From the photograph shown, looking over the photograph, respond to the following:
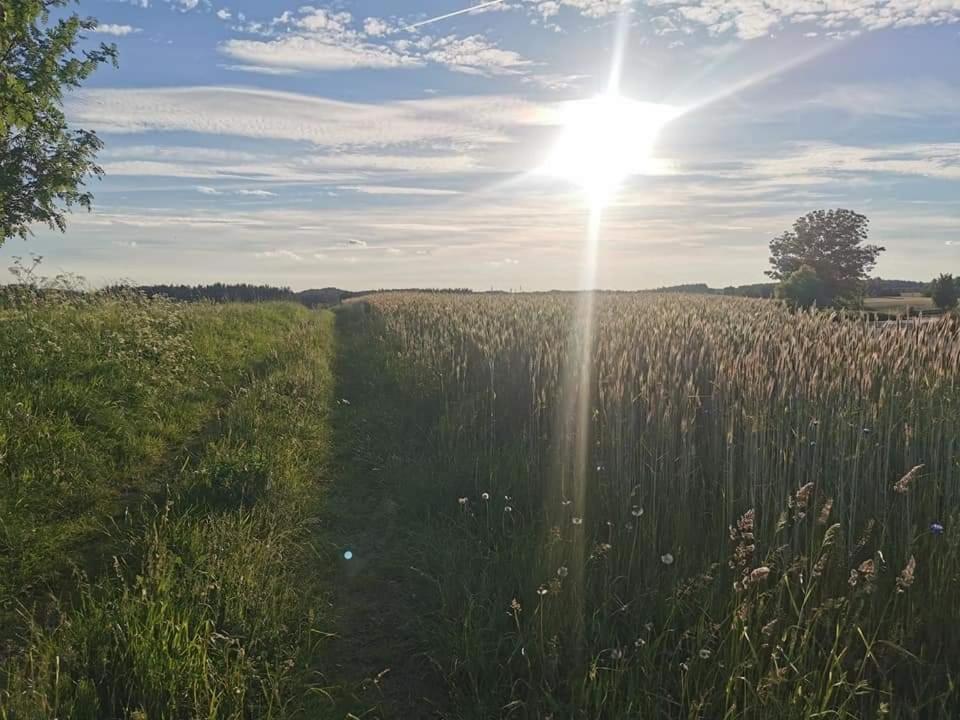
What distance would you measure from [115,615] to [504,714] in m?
1.88

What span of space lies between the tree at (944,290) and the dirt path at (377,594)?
53.2ft

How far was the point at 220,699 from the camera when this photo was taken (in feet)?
9.07

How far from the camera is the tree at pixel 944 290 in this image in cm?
1706

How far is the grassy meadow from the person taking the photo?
9.33 ft

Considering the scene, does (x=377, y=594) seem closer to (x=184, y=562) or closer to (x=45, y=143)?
(x=184, y=562)

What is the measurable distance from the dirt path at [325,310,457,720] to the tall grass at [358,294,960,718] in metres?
0.20

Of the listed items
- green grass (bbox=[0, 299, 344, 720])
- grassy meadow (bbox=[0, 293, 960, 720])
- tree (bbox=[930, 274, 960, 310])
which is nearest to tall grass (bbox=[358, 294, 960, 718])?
grassy meadow (bbox=[0, 293, 960, 720])

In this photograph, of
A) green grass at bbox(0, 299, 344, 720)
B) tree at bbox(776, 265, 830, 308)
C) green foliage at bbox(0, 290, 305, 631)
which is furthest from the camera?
tree at bbox(776, 265, 830, 308)

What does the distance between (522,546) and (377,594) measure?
962 mm

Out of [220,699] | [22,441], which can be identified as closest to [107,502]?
[22,441]

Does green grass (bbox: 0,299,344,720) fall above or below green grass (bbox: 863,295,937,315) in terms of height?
below

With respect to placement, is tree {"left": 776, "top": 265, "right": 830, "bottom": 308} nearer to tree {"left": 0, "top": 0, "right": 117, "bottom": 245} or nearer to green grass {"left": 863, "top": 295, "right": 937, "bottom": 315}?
green grass {"left": 863, "top": 295, "right": 937, "bottom": 315}

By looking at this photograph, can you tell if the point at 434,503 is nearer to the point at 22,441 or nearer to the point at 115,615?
the point at 115,615

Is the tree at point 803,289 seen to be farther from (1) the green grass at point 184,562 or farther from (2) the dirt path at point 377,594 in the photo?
(1) the green grass at point 184,562
